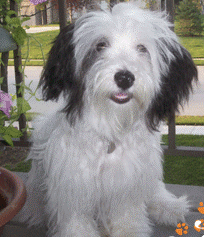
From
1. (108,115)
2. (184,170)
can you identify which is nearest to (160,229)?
(108,115)

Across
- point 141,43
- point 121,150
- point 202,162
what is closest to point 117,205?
point 121,150

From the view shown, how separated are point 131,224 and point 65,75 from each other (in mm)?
717

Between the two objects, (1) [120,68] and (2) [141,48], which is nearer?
(1) [120,68]

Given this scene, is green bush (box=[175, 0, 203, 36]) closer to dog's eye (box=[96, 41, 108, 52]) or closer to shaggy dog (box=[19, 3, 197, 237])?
shaggy dog (box=[19, 3, 197, 237])

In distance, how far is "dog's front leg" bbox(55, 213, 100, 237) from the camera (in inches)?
60.0

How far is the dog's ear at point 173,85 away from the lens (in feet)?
4.66

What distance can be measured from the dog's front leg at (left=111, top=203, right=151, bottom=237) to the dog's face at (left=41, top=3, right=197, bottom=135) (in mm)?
410

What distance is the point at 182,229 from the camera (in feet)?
5.44

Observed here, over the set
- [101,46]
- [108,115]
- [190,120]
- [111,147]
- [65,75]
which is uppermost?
[101,46]

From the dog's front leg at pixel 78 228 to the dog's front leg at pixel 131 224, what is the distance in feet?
0.33

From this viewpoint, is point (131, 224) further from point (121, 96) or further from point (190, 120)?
point (190, 120)

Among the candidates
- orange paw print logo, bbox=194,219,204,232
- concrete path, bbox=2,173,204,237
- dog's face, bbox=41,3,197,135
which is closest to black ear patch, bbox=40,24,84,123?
dog's face, bbox=41,3,197,135

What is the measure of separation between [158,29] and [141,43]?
0.12m

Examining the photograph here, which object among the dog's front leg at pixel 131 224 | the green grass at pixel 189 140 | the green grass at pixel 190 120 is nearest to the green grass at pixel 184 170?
the green grass at pixel 189 140
